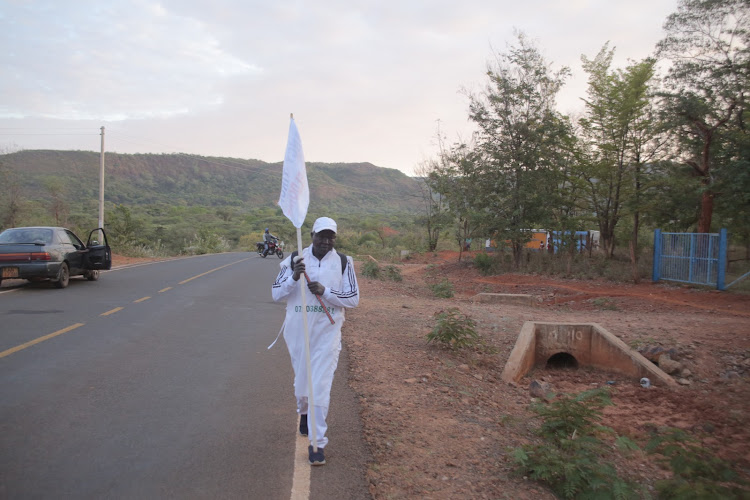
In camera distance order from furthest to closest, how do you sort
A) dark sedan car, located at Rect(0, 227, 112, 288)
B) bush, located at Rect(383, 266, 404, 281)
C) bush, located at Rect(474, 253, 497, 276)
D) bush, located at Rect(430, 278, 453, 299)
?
bush, located at Rect(474, 253, 497, 276) < bush, located at Rect(383, 266, 404, 281) < bush, located at Rect(430, 278, 453, 299) < dark sedan car, located at Rect(0, 227, 112, 288)

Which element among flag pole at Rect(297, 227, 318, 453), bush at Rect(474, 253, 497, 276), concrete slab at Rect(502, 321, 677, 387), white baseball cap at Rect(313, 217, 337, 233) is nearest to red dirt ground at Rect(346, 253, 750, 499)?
concrete slab at Rect(502, 321, 677, 387)

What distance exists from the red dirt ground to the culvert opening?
19.1 inches

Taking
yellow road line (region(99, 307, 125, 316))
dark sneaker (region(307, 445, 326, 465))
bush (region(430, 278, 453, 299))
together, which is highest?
dark sneaker (region(307, 445, 326, 465))

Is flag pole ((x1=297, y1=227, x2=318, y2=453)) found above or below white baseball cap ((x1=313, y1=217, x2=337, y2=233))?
below

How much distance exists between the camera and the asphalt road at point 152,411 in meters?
3.61

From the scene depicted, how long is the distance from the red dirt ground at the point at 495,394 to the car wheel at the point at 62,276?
299 inches

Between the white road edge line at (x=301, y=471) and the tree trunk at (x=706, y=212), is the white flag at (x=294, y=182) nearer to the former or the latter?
the white road edge line at (x=301, y=471)

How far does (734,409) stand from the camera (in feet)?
20.9

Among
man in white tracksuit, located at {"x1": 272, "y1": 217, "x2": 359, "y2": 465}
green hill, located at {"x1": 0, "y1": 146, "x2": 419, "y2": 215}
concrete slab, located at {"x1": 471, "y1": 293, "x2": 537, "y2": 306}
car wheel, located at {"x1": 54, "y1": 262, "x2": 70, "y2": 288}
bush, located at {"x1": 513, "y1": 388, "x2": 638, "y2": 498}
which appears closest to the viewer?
bush, located at {"x1": 513, "y1": 388, "x2": 638, "y2": 498}

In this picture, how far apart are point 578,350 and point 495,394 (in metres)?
3.49

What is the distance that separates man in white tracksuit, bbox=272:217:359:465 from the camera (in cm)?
407

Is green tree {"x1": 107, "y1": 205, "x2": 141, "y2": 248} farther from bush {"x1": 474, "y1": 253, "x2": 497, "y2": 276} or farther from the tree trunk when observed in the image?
the tree trunk

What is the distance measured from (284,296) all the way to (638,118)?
19.6m

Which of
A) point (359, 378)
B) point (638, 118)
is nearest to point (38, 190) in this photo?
point (638, 118)
